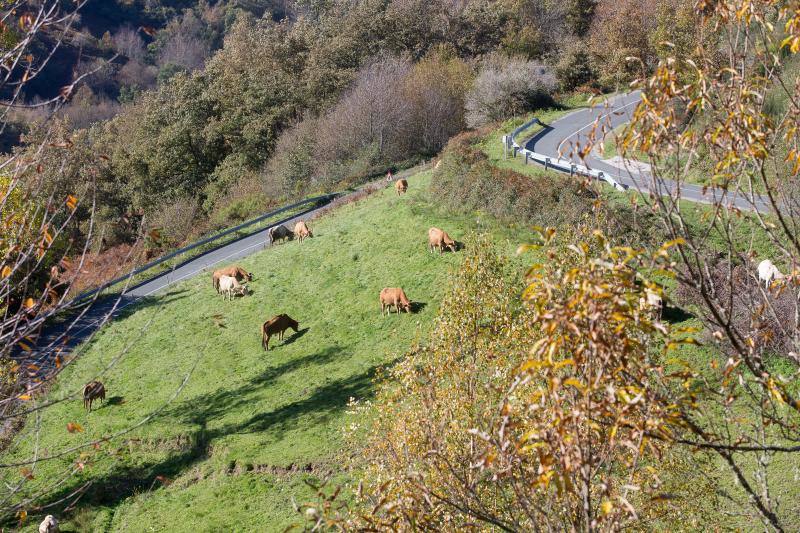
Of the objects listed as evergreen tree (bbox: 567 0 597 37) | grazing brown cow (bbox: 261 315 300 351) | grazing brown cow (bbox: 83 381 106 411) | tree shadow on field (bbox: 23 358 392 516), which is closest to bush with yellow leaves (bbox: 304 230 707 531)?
tree shadow on field (bbox: 23 358 392 516)

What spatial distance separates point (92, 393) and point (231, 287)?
804cm

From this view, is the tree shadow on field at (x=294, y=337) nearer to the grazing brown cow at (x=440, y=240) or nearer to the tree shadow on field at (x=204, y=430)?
the tree shadow on field at (x=204, y=430)

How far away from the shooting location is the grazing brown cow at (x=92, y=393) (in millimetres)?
24797

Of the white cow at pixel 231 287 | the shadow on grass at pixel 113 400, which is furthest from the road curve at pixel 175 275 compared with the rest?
the shadow on grass at pixel 113 400

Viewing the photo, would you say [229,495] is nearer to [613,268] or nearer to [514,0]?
[613,268]

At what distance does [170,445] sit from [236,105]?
45773 mm

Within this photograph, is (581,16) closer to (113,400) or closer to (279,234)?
(279,234)

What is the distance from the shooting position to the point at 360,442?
1909 cm

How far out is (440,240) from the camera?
2845cm

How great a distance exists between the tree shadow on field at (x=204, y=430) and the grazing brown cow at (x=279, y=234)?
14.3m

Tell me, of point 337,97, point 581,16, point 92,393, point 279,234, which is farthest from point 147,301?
point 581,16

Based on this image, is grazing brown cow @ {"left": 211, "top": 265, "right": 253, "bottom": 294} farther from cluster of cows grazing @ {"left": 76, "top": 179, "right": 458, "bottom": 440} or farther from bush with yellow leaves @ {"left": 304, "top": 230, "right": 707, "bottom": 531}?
bush with yellow leaves @ {"left": 304, "top": 230, "right": 707, "bottom": 531}

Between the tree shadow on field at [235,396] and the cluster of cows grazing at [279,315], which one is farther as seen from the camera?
the cluster of cows grazing at [279,315]

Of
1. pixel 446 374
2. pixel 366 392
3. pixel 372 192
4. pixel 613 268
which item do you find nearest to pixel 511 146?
pixel 372 192
